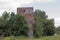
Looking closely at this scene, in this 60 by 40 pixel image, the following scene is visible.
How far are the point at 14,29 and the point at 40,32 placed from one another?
7351 millimetres

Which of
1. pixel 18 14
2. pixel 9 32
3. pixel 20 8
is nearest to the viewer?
pixel 9 32

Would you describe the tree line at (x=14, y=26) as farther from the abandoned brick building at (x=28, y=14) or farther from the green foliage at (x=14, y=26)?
the abandoned brick building at (x=28, y=14)

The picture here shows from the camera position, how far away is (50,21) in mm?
65188

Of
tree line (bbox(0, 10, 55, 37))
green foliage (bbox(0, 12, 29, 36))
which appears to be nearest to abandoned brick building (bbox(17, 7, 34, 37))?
tree line (bbox(0, 10, 55, 37))

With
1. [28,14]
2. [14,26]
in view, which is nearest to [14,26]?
[14,26]

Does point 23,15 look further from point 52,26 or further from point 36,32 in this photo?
point 52,26

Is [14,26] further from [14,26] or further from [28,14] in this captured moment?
[28,14]

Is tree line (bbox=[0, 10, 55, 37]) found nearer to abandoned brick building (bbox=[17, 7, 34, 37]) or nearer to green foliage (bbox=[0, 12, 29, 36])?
green foliage (bbox=[0, 12, 29, 36])

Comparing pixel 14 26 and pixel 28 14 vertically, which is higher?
pixel 28 14

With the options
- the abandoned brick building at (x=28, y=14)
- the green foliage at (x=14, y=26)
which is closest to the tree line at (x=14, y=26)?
the green foliage at (x=14, y=26)

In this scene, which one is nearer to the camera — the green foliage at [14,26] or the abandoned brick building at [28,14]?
the green foliage at [14,26]

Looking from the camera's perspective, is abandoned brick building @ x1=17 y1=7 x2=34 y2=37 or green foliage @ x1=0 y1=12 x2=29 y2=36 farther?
abandoned brick building @ x1=17 y1=7 x2=34 y2=37

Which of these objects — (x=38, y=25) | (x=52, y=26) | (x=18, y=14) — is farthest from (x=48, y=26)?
(x=18, y=14)

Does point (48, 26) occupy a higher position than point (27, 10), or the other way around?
point (27, 10)
